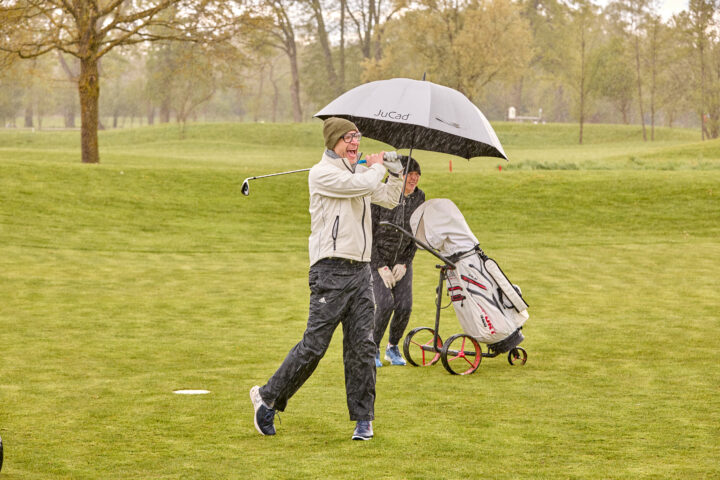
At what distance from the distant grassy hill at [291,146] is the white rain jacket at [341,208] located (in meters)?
26.7

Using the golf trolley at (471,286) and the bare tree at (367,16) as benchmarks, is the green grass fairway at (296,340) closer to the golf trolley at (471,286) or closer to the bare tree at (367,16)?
the golf trolley at (471,286)

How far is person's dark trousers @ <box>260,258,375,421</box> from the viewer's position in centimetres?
598

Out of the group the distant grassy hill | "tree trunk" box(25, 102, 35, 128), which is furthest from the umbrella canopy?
"tree trunk" box(25, 102, 35, 128)

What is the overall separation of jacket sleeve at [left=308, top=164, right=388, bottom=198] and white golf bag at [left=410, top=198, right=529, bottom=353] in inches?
98.7

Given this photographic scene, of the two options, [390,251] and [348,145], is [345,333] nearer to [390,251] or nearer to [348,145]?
[348,145]

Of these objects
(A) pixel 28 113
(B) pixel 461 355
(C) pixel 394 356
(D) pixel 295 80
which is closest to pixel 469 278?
(B) pixel 461 355

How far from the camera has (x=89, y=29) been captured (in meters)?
30.4

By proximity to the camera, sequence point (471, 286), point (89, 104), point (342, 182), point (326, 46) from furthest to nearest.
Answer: point (326, 46) → point (89, 104) → point (471, 286) → point (342, 182)

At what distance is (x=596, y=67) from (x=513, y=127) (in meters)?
9.74

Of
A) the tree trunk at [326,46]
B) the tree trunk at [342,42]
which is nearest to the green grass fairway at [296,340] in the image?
the tree trunk at [326,46]

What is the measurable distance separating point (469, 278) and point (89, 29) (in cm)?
2499

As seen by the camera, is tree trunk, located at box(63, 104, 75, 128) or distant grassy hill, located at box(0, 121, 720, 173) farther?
tree trunk, located at box(63, 104, 75, 128)

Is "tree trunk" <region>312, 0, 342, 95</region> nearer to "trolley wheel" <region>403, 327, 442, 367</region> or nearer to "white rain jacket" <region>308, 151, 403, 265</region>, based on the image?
"trolley wheel" <region>403, 327, 442, 367</region>

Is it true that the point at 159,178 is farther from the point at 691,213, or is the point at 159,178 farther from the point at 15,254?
the point at 691,213
